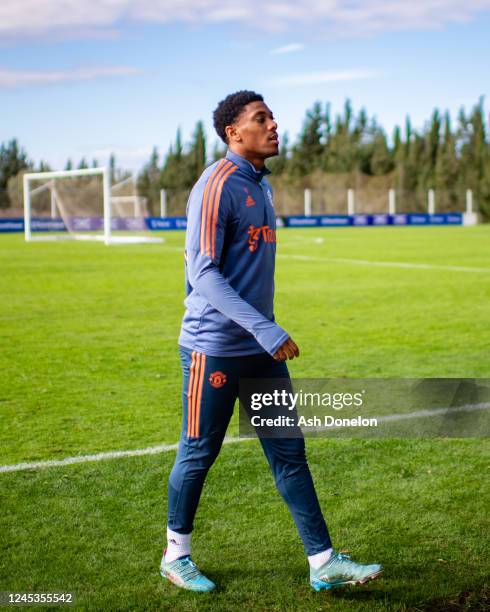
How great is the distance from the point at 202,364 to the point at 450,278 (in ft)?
47.3

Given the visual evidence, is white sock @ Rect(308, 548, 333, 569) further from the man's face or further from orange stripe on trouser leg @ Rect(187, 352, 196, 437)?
the man's face

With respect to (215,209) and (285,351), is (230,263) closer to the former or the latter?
(215,209)

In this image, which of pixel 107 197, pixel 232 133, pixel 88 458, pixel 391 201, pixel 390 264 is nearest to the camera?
pixel 232 133

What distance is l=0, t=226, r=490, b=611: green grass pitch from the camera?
361 centimetres

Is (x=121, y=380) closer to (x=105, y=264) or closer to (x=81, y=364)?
(x=81, y=364)

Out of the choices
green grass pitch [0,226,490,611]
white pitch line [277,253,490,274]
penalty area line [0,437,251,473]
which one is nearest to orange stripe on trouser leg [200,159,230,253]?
green grass pitch [0,226,490,611]

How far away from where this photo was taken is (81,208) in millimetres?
40719

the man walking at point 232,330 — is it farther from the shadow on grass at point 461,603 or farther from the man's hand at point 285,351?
Result: the shadow on grass at point 461,603

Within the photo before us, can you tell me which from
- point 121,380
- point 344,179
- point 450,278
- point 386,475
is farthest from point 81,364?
point 344,179

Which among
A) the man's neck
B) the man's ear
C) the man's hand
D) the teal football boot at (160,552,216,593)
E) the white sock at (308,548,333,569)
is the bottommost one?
the teal football boot at (160,552,216,593)

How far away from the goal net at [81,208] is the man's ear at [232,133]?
109 feet

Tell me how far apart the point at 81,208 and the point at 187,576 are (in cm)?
3827

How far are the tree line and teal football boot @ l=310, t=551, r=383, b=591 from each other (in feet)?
221

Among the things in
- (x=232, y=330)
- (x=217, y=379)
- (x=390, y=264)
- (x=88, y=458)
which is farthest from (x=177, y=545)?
(x=390, y=264)
